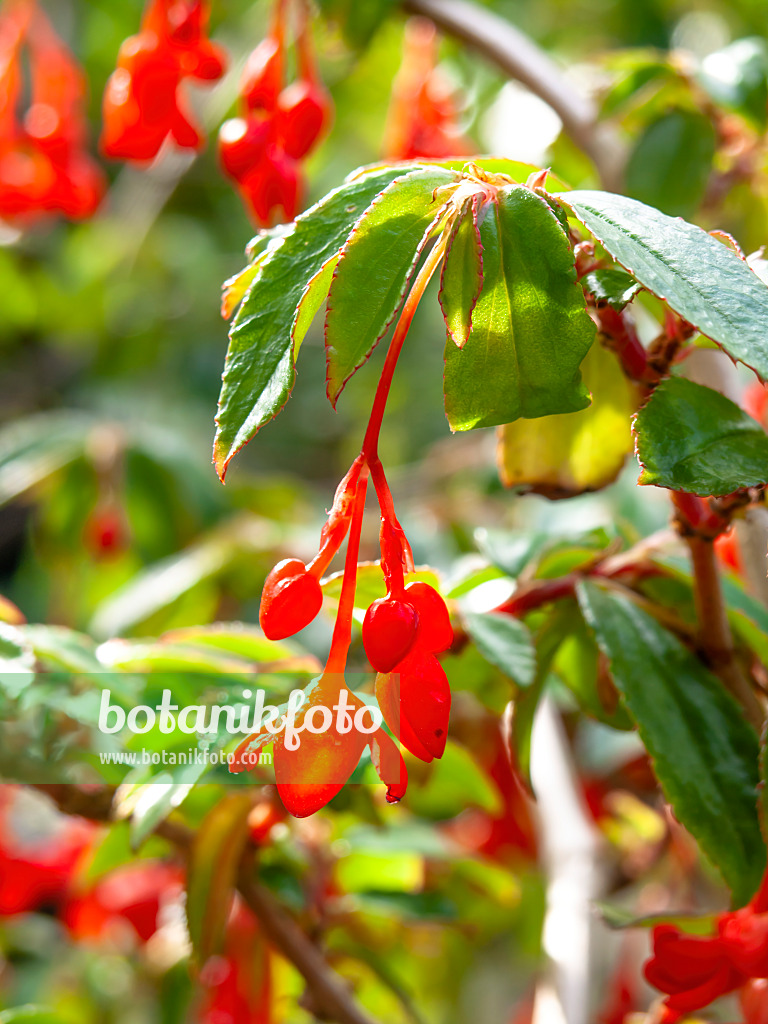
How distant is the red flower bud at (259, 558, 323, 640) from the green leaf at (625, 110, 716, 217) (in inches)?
14.2

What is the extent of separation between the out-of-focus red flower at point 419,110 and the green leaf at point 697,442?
464mm

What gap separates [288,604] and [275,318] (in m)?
0.07

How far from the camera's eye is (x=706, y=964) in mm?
299

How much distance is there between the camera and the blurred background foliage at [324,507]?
51cm

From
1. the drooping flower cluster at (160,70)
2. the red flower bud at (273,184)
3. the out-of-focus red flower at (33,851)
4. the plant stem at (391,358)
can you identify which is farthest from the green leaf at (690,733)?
the out-of-focus red flower at (33,851)

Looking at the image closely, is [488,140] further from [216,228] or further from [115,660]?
[115,660]

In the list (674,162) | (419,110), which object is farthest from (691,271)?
(419,110)

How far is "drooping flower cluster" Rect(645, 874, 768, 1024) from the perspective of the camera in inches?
11.7

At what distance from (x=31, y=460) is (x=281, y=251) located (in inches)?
23.6

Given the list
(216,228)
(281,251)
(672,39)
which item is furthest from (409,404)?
(281,251)

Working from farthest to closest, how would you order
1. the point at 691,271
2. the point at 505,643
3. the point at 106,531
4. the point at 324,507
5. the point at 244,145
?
the point at 324,507 → the point at 106,531 → the point at 244,145 → the point at 505,643 → the point at 691,271

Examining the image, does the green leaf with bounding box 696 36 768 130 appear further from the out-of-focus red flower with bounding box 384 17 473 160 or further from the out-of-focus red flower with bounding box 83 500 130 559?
the out-of-focus red flower with bounding box 83 500 130 559

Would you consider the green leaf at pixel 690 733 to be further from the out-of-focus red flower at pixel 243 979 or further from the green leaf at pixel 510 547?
the out-of-focus red flower at pixel 243 979

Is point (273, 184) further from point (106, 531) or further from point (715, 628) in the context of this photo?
point (106, 531)
